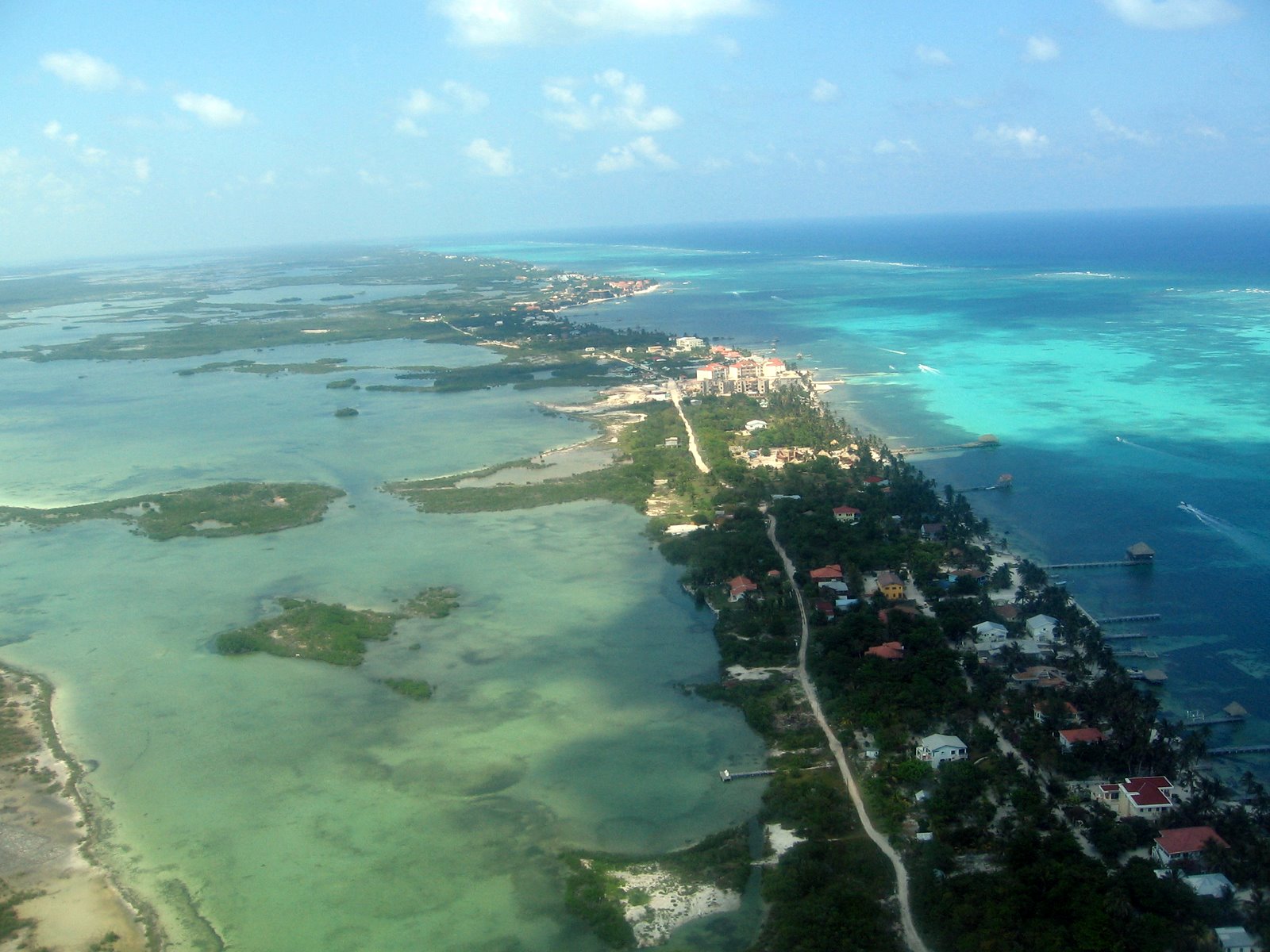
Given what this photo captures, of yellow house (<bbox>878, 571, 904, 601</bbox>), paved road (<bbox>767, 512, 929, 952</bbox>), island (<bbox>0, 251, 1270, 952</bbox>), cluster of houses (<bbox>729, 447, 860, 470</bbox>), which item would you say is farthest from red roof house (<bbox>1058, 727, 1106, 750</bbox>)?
cluster of houses (<bbox>729, 447, 860, 470</bbox>)

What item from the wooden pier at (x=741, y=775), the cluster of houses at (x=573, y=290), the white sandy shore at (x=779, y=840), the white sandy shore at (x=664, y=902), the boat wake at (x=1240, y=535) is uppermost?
the cluster of houses at (x=573, y=290)

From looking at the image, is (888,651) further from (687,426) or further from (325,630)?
(687,426)

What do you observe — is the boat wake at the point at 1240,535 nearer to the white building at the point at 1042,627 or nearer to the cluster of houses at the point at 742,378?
the white building at the point at 1042,627

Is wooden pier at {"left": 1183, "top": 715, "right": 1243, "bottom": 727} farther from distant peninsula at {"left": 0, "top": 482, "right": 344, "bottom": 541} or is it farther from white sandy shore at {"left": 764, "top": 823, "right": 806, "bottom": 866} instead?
distant peninsula at {"left": 0, "top": 482, "right": 344, "bottom": 541}

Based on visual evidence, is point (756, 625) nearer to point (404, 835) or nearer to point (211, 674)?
point (404, 835)

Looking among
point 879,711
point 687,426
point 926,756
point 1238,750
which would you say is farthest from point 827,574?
point 687,426

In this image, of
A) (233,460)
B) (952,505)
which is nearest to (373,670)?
(952,505)

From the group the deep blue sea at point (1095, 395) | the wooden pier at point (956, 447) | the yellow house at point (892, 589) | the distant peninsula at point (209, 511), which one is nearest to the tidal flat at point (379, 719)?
the distant peninsula at point (209, 511)
